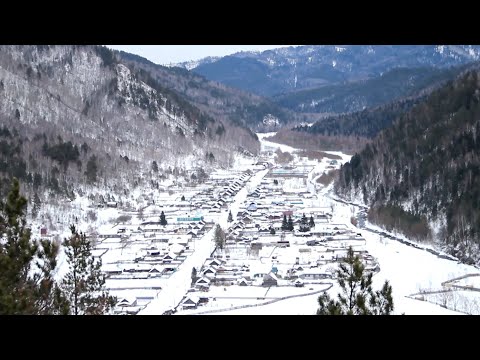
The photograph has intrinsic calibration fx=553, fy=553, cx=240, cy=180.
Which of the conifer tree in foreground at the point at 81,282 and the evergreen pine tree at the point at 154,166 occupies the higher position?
the evergreen pine tree at the point at 154,166

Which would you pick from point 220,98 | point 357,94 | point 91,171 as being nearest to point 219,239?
point 91,171

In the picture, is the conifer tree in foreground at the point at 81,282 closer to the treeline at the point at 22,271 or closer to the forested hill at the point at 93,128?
the treeline at the point at 22,271

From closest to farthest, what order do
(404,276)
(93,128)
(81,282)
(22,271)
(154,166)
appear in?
Result: (22,271) < (81,282) < (404,276) < (154,166) < (93,128)

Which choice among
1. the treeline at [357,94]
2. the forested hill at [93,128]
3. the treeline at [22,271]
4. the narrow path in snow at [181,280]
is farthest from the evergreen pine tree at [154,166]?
the treeline at [357,94]

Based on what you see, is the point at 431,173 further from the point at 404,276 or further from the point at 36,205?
the point at 36,205

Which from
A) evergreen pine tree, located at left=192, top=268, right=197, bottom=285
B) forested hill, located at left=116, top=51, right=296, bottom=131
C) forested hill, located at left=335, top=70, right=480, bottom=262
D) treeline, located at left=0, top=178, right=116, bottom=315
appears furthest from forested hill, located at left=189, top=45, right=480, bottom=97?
treeline, located at left=0, top=178, right=116, bottom=315

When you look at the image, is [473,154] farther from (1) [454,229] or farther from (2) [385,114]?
(2) [385,114]

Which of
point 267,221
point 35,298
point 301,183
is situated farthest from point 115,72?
point 35,298

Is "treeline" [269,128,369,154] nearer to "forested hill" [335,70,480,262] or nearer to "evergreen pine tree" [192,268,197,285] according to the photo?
"forested hill" [335,70,480,262]
